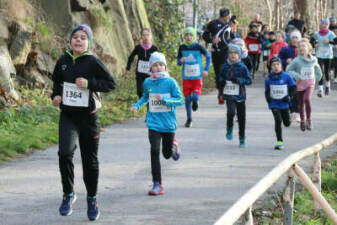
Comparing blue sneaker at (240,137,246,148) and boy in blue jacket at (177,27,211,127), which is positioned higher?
boy in blue jacket at (177,27,211,127)

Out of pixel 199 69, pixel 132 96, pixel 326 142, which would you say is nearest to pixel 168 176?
pixel 326 142

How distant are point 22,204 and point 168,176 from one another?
2.11 metres

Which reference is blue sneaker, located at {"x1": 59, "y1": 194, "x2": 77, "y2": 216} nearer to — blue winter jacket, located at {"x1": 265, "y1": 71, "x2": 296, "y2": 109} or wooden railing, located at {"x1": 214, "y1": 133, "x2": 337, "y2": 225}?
wooden railing, located at {"x1": 214, "y1": 133, "x2": 337, "y2": 225}

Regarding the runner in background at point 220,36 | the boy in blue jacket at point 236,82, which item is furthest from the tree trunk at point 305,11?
the boy in blue jacket at point 236,82

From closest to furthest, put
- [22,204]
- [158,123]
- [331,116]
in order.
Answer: [22,204] < [158,123] < [331,116]

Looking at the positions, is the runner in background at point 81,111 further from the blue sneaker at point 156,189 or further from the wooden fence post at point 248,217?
the wooden fence post at point 248,217

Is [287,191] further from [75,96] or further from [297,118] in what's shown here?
[297,118]

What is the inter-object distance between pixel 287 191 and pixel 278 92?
5.33 metres

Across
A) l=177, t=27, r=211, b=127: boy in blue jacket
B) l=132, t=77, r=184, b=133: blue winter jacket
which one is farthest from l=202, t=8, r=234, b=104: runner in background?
l=132, t=77, r=184, b=133: blue winter jacket

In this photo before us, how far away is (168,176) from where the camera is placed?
8.41 m

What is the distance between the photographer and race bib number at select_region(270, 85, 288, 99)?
1062 cm

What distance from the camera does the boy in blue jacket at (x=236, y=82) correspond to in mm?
10602

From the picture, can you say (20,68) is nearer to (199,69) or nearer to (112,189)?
(199,69)

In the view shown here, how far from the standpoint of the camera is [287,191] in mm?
5477
